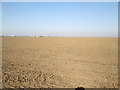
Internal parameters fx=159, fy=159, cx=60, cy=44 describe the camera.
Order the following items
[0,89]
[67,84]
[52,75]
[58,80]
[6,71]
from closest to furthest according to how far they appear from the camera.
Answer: [0,89]
[67,84]
[58,80]
[52,75]
[6,71]

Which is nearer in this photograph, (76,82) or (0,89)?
(0,89)

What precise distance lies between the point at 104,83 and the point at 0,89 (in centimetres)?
491

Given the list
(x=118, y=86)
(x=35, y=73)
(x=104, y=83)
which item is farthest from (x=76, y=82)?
(x=35, y=73)

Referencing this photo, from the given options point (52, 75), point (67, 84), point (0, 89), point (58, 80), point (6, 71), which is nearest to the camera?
point (0, 89)

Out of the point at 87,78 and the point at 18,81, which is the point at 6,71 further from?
the point at 87,78

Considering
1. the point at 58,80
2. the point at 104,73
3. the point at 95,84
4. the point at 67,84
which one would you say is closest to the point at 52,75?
the point at 58,80

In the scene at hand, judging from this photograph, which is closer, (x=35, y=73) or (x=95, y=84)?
(x=95, y=84)

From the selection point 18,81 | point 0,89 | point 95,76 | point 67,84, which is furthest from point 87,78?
point 0,89

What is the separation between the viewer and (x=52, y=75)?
887cm

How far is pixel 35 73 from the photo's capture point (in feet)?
30.0

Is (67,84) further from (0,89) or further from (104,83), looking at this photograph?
(0,89)

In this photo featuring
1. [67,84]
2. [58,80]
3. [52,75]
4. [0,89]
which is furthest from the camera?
[52,75]

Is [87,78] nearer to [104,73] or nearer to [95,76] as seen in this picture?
[95,76]

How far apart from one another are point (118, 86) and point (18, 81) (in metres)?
4.83
